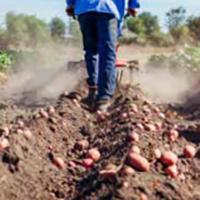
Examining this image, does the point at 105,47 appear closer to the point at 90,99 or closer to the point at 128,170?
the point at 90,99

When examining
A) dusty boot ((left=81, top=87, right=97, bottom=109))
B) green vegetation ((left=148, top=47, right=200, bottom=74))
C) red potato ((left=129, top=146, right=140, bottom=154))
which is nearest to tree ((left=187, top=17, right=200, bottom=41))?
green vegetation ((left=148, top=47, right=200, bottom=74))

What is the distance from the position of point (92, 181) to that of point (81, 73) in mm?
4748

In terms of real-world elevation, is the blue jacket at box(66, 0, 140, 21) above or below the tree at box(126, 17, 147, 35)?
above

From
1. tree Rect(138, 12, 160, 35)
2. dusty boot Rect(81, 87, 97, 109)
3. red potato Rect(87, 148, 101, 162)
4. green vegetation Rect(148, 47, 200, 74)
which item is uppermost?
red potato Rect(87, 148, 101, 162)

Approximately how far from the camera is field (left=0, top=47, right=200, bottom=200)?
7.31 ft

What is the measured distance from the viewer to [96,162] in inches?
116

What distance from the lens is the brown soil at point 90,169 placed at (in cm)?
221

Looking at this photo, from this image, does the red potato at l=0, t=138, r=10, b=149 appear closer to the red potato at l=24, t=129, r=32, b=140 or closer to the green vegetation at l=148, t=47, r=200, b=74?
the red potato at l=24, t=129, r=32, b=140

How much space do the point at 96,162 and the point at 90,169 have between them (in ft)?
0.59

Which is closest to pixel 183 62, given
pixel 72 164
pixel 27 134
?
pixel 27 134

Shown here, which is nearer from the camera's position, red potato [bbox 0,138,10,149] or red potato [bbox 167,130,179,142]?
red potato [bbox 0,138,10,149]

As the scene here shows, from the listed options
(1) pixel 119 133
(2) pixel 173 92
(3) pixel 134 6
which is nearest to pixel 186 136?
(1) pixel 119 133

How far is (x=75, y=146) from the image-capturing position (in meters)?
3.45

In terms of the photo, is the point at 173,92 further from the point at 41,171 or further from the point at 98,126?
the point at 41,171
